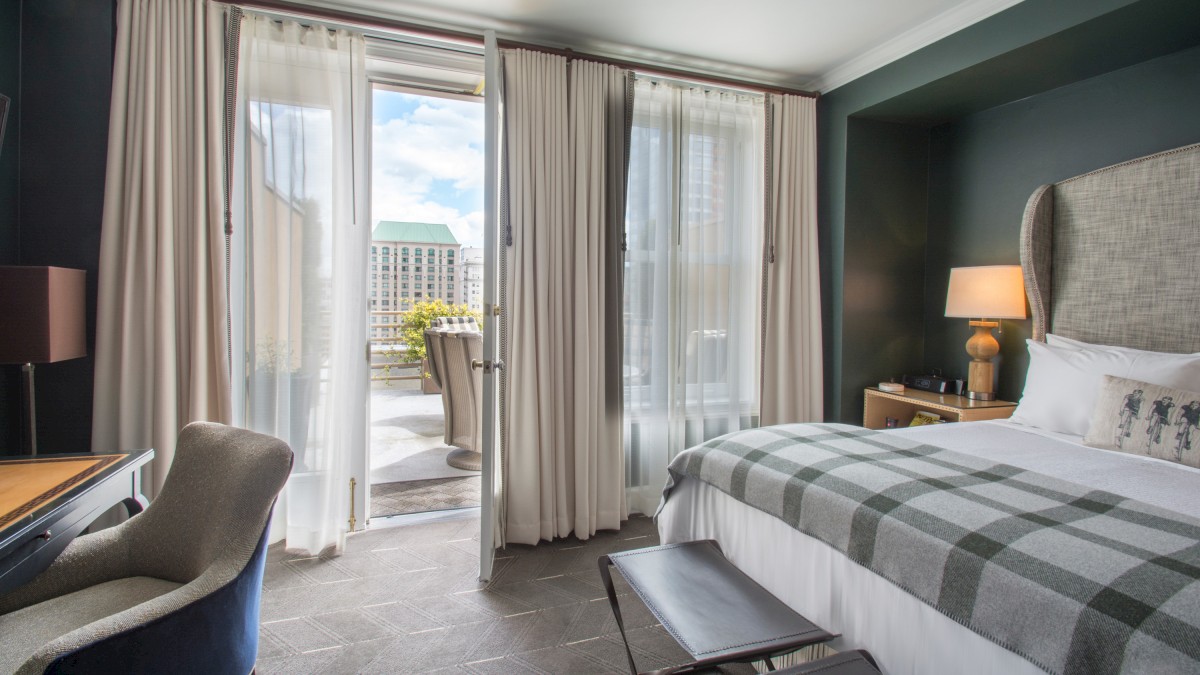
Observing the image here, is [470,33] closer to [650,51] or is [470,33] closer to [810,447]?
[650,51]

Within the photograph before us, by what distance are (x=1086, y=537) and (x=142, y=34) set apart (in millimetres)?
3557

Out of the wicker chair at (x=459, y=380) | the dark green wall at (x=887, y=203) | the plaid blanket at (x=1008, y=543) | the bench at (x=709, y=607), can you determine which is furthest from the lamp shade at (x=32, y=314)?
the dark green wall at (x=887, y=203)

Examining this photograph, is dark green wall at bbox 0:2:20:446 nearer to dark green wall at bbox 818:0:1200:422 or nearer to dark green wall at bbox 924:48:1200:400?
dark green wall at bbox 818:0:1200:422

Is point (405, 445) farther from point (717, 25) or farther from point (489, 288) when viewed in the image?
point (717, 25)

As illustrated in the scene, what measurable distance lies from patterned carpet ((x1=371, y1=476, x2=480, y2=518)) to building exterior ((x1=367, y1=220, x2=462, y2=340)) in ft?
11.7

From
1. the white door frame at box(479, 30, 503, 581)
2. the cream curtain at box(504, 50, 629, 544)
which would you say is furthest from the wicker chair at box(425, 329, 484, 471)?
the white door frame at box(479, 30, 503, 581)

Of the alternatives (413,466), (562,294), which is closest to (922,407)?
(562,294)

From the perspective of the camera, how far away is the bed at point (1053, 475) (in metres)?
1.08

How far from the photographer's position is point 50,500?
1.41 metres

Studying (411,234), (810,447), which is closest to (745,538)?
(810,447)

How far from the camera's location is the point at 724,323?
3.42m

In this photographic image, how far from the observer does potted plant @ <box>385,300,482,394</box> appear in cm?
663

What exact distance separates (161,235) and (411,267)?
5.09 m

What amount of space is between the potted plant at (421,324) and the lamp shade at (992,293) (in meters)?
4.77
